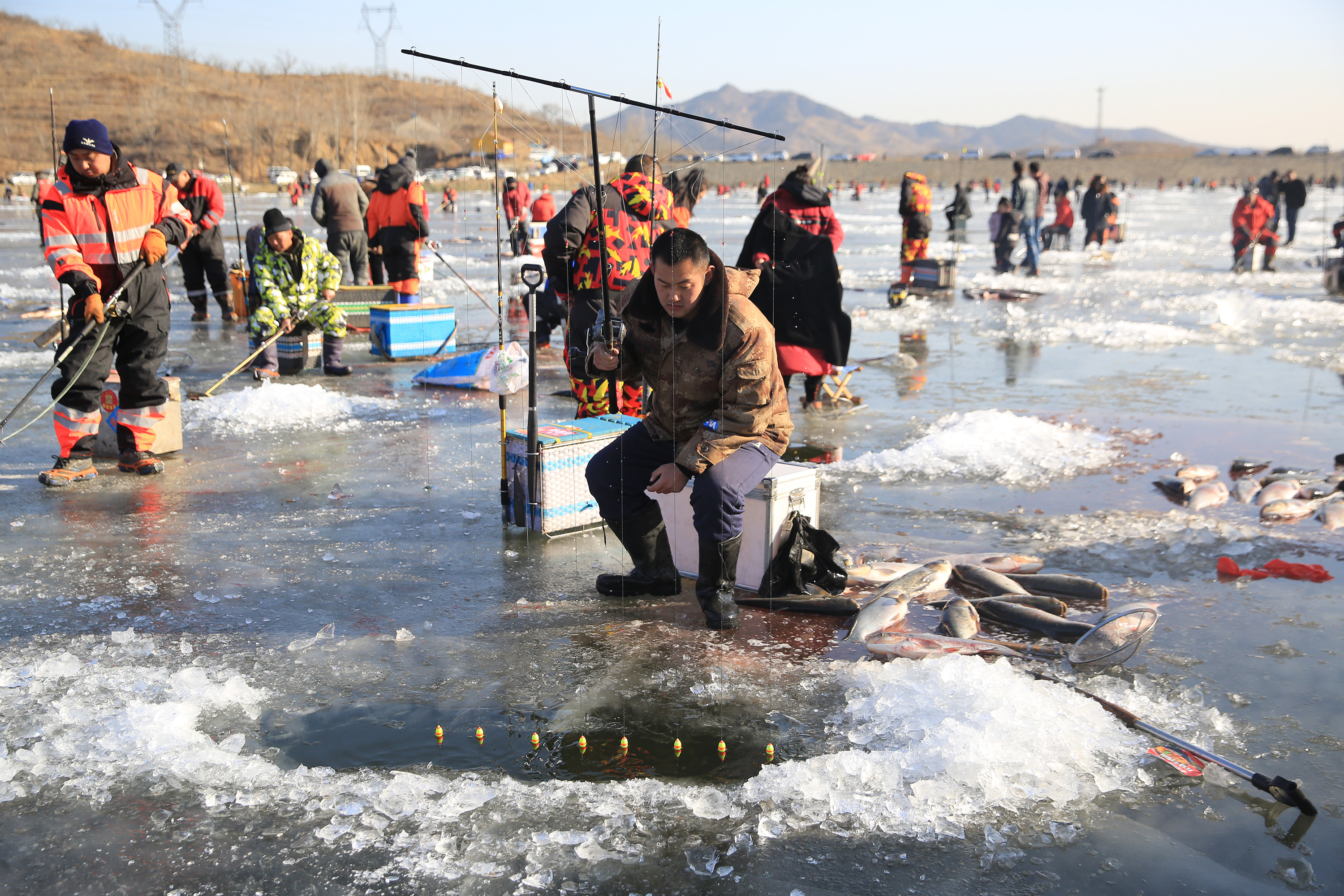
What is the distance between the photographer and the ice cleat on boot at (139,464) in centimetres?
681

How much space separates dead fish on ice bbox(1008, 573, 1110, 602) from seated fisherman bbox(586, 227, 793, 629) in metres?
1.40

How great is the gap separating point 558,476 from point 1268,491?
425cm

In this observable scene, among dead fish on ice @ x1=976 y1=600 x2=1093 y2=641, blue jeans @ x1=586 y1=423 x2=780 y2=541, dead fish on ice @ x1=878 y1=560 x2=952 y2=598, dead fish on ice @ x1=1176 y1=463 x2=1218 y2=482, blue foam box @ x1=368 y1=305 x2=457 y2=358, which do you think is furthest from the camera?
blue foam box @ x1=368 y1=305 x2=457 y2=358

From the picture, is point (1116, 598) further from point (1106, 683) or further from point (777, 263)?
point (777, 263)

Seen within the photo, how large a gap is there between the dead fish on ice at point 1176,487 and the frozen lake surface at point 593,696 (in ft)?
0.73

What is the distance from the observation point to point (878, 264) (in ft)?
73.6

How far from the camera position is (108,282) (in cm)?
654

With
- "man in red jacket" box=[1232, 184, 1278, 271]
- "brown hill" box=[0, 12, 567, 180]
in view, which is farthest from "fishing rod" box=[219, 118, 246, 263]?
"brown hill" box=[0, 12, 567, 180]

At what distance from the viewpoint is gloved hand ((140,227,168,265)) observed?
650 cm

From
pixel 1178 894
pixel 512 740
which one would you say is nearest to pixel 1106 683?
pixel 1178 894

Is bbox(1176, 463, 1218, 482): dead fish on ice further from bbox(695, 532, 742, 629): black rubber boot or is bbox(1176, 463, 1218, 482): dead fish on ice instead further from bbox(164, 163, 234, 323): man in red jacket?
bbox(164, 163, 234, 323): man in red jacket

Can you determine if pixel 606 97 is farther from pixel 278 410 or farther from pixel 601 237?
pixel 278 410

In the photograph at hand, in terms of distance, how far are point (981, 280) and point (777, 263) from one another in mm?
12471

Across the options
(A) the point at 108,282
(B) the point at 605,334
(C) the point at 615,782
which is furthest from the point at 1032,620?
(A) the point at 108,282
